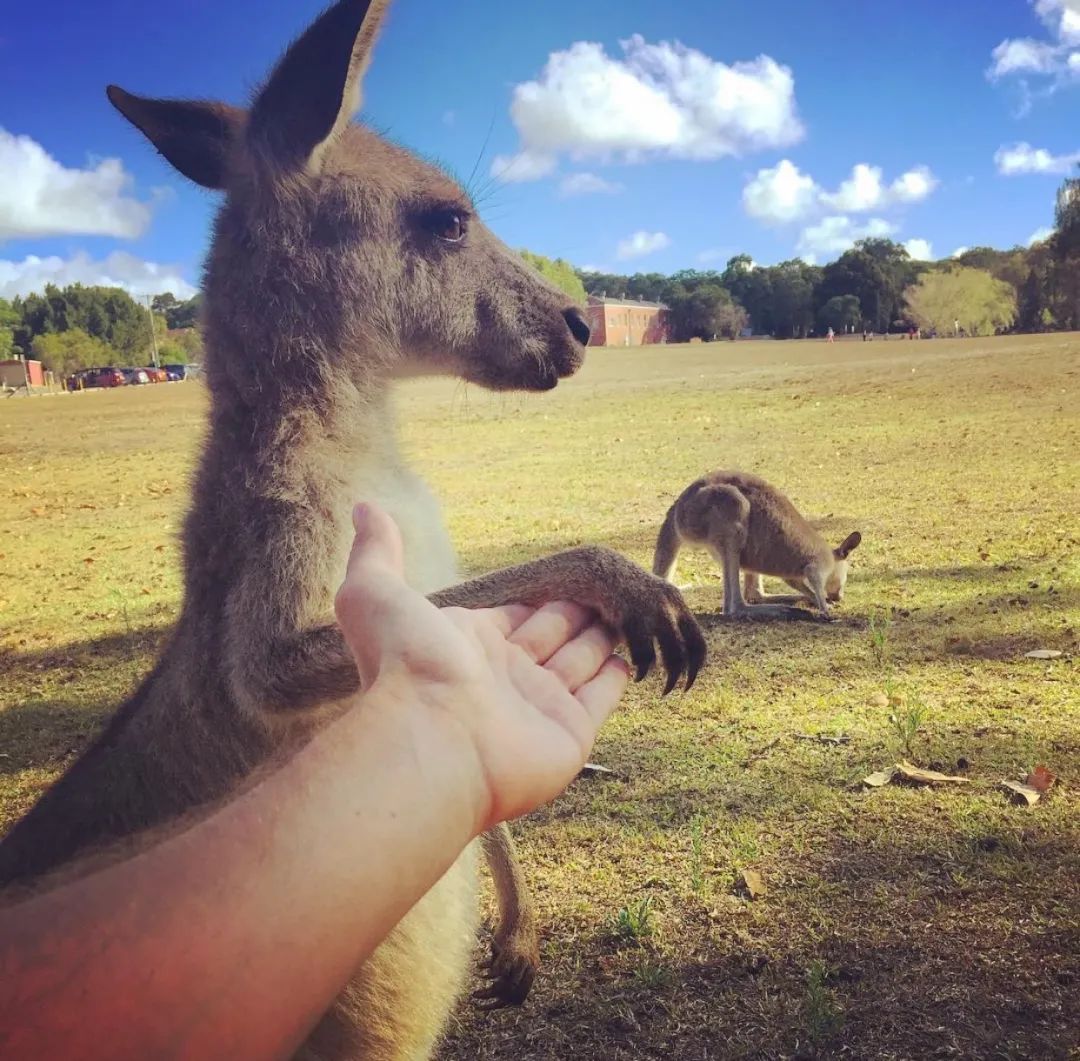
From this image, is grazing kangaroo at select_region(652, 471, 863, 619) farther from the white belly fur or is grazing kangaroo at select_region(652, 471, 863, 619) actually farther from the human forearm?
the human forearm

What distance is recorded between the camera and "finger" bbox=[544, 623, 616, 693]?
3.30 feet

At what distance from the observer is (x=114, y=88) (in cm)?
171

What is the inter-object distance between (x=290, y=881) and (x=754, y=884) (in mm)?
1495

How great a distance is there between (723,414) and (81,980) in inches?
414

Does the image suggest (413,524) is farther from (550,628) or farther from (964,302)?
(964,302)

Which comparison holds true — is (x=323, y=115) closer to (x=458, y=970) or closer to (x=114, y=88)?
(x=114, y=88)

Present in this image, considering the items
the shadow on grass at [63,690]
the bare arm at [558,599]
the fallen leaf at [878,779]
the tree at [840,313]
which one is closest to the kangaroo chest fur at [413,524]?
the bare arm at [558,599]

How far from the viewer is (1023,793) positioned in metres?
2.12

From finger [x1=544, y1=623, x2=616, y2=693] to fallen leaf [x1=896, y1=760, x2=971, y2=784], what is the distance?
1.43 metres

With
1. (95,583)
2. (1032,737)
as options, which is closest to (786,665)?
(1032,737)

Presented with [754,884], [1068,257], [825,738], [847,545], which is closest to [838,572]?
[847,545]

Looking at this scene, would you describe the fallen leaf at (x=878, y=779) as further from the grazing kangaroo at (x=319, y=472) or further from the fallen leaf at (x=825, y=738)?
the grazing kangaroo at (x=319, y=472)

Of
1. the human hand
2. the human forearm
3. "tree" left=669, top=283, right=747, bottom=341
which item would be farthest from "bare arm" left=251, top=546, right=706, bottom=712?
"tree" left=669, top=283, right=747, bottom=341

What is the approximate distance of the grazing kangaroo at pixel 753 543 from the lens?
153 inches
